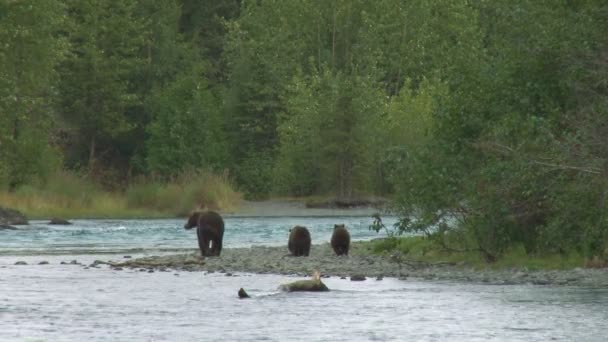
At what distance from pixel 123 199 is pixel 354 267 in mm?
43446

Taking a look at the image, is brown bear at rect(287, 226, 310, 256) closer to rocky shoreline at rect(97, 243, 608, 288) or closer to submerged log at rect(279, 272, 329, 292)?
rocky shoreline at rect(97, 243, 608, 288)

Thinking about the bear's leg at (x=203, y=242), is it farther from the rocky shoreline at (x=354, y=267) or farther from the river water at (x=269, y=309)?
the river water at (x=269, y=309)

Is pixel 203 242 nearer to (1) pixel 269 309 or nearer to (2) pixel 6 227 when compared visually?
(1) pixel 269 309

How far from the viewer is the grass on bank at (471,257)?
1258 inches

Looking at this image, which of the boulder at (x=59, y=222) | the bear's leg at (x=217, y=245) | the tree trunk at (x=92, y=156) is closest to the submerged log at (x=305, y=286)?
the bear's leg at (x=217, y=245)

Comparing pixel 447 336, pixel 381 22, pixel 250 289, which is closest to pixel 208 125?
pixel 381 22

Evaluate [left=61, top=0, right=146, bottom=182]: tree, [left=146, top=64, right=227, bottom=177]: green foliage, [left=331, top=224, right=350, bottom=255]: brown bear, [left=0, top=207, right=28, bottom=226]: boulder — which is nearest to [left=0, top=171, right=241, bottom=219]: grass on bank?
[left=0, top=207, right=28, bottom=226]: boulder

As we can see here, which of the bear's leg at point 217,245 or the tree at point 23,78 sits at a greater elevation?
the tree at point 23,78

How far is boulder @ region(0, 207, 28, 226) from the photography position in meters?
61.1

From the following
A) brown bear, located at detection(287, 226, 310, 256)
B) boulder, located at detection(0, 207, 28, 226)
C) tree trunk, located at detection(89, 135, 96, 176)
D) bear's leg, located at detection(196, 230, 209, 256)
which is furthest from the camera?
tree trunk, located at detection(89, 135, 96, 176)

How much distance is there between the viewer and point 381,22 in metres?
92.9

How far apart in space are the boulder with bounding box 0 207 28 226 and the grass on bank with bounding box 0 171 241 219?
601 cm

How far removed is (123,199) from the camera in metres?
76.1

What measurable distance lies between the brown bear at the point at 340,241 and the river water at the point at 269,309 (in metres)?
5.09
